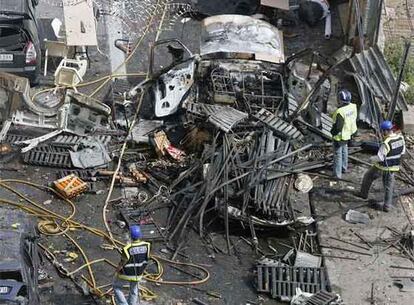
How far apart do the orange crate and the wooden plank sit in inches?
166

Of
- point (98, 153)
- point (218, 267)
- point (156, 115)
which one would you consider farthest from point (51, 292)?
point (156, 115)

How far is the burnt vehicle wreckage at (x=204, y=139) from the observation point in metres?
15.0

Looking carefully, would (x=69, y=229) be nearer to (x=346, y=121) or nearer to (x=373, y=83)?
(x=346, y=121)

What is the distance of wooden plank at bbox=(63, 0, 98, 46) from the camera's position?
19.1 m

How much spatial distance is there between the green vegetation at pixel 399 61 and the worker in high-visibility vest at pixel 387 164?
129 inches

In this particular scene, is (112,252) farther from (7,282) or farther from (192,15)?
(192,15)

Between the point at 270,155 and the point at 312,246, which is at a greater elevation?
the point at 270,155

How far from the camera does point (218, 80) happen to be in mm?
17141

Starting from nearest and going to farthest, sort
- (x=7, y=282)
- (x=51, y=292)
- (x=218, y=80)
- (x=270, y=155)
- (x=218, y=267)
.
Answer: (x=7, y=282) < (x=51, y=292) < (x=218, y=267) < (x=270, y=155) < (x=218, y=80)

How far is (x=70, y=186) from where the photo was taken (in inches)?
615

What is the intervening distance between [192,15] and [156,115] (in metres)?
5.85

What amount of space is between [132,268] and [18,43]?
720cm

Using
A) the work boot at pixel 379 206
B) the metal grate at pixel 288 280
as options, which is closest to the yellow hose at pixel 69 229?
the metal grate at pixel 288 280

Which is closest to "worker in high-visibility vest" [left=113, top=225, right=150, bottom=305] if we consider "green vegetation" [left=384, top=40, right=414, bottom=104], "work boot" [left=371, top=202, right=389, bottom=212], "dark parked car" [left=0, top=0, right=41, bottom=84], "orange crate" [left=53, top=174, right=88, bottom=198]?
"orange crate" [left=53, top=174, right=88, bottom=198]
